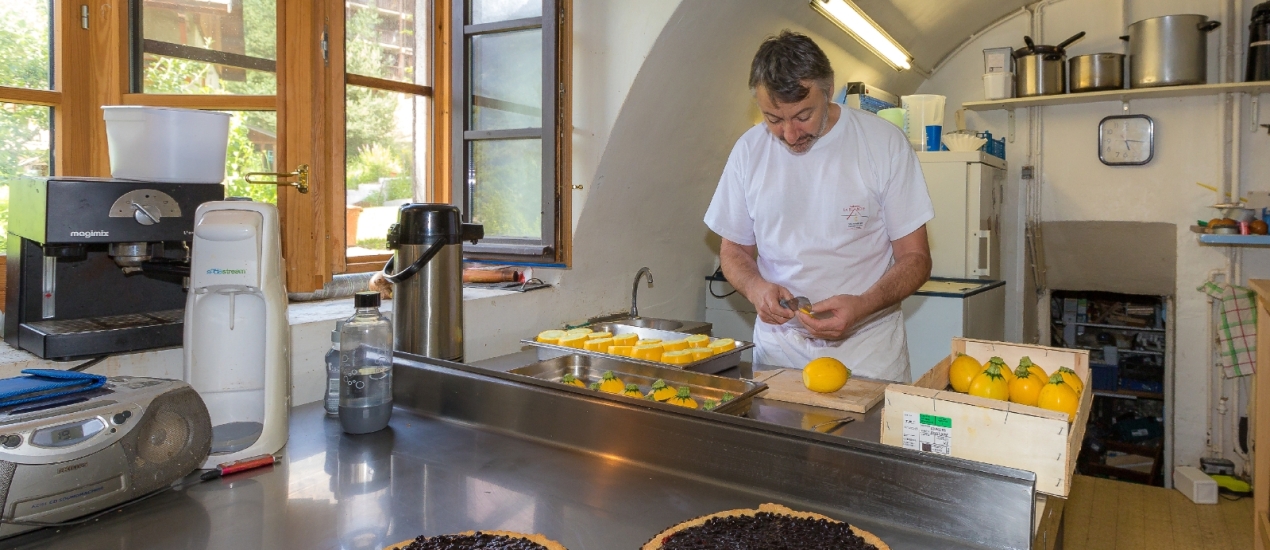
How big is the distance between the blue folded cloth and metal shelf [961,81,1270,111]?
5.44m

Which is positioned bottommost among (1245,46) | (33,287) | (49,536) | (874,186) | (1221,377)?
(1221,377)

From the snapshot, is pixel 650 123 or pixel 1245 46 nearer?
pixel 650 123

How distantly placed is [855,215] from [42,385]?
1.97 meters

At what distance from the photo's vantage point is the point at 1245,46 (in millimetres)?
5145

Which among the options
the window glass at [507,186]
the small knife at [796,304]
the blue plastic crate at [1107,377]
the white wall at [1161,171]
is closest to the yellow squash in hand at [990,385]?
the small knife at [796,304]

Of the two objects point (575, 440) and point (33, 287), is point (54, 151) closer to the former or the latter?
point (33, 287)

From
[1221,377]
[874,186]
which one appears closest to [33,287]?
[874,186]

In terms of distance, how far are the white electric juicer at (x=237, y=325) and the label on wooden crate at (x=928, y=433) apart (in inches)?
47.6

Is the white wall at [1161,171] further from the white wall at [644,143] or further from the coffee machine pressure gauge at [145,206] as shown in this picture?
the coffee machine pressure gauge at [145,206]

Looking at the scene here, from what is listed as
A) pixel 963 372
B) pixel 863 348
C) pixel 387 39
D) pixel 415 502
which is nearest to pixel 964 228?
pixel 863 348

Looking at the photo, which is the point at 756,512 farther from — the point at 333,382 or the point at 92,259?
the point at 92,259

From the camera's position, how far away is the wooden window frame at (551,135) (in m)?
2.96

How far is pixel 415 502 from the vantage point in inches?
55.9

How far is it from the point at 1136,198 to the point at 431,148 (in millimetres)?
4754
